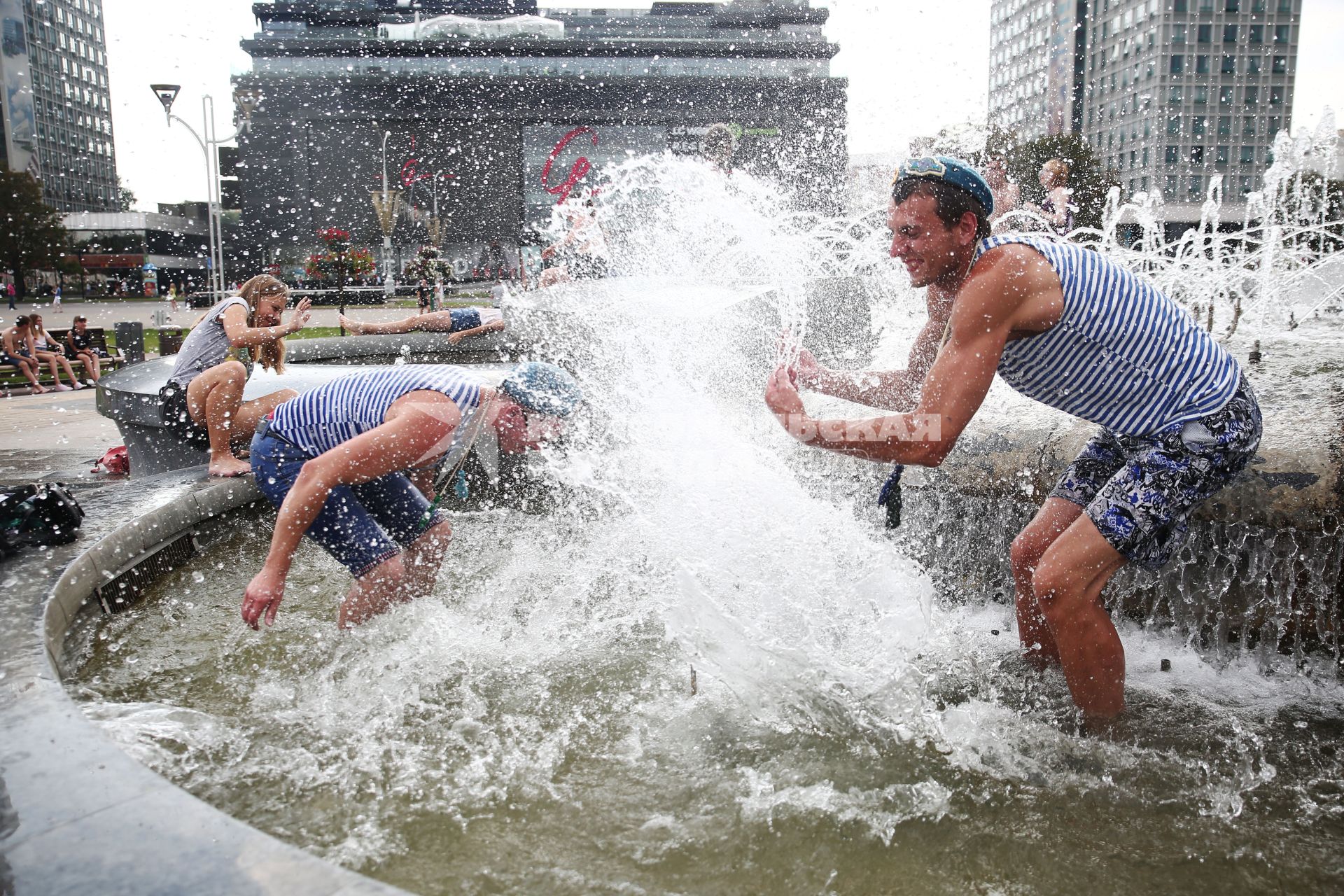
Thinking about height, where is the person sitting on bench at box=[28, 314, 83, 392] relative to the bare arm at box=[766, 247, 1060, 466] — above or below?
below

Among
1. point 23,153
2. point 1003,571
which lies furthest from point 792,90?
point 1003,571

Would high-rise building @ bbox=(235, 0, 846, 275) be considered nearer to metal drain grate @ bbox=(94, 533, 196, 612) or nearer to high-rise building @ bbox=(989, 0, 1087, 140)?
high-rise building @ bbox=(989, 0, 1087, 140)

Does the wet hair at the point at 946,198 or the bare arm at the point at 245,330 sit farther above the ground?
the wet hair at the point at 946,198

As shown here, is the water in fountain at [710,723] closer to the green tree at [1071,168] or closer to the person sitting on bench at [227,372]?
the person sitting on bench at [227,372]

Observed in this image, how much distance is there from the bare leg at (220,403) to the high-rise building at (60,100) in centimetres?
9086

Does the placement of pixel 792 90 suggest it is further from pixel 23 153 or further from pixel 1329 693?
pixel 1329 693

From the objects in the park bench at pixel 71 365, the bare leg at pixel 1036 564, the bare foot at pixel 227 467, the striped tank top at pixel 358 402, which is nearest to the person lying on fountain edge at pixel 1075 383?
the bare leg at pixel 1036 564

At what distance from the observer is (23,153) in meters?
79.8

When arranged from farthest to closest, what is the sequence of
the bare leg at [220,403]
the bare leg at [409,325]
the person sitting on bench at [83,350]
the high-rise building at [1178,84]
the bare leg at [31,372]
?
the high-rise building at [1178,84], the person sitting on bench at [83,350], the bare leg at [31,372], the bare leg at [409,325], the bare leg at [220,403]

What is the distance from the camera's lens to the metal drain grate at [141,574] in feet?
11.7

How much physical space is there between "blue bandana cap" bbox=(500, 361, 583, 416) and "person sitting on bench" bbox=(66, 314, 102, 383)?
13.9m

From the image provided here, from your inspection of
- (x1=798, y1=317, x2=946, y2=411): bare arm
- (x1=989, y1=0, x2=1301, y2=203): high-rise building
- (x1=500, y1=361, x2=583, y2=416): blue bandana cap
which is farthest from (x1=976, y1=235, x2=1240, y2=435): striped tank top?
(x1=989, y1=0, x2=1301, y2=203): high-rise building

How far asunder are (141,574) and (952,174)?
3.60 m

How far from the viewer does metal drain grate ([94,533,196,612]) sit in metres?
3.56
